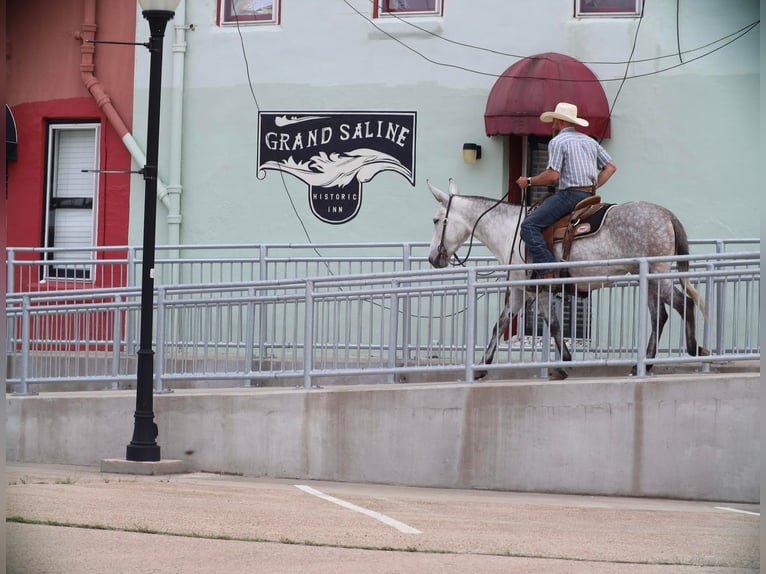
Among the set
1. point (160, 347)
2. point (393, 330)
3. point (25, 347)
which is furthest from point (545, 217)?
point (25, 347)

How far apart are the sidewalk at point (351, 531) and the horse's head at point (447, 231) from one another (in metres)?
3.01

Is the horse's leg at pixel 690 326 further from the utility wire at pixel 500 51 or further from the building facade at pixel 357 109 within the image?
the utility wire at pixel 500 51

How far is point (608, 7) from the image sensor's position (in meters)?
19.0

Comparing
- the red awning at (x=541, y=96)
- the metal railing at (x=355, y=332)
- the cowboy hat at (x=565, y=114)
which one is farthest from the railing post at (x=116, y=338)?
the red awning at (x=541, y=96)

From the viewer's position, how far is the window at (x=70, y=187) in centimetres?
2141

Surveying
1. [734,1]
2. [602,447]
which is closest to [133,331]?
[602,447]

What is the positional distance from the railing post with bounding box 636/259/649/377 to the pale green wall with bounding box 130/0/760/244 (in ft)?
20.9

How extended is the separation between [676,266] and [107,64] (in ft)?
35.8

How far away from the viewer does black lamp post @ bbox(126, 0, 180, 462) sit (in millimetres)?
13328

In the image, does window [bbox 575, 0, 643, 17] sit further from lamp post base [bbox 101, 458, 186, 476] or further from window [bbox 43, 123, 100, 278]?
lamp post base [bbox 101, 458, 186, 476]

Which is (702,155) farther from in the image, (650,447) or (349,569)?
(349,569)

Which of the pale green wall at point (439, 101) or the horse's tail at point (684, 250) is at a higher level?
the pale green wall at point (439, 101)

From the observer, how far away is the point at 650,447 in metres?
12.0

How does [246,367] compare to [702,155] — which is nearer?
[246,367]
